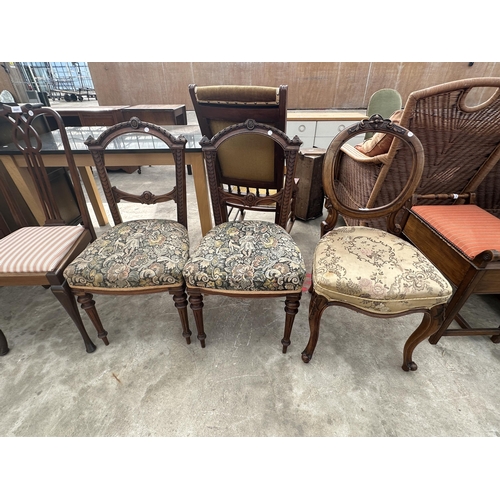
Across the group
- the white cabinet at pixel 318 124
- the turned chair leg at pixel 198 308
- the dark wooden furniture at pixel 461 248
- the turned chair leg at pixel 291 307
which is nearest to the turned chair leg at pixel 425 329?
the dark wooden furniture at pixel 461 248

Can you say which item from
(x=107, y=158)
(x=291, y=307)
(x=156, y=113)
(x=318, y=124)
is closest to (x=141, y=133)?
(x=107, y=158)

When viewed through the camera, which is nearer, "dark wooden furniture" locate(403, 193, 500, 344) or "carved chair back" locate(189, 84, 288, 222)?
"dark wooden furniture" locate(403, 193, 500, 344)

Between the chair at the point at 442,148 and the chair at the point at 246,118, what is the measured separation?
1.80ft

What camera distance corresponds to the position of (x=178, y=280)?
1166 mm

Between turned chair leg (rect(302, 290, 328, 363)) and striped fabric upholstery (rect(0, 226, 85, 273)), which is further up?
striped fabric upholstery (rect(0, 226, 85, 273))

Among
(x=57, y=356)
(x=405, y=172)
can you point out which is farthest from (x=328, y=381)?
(x=57, y=356)

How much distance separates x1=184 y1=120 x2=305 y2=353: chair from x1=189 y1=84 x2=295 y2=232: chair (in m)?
0.23

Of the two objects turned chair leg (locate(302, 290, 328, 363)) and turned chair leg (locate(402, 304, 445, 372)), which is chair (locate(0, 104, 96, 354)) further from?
turned chair leg (locate(402, 304, 445, 372))

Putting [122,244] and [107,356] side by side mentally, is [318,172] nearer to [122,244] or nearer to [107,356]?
[122,244]

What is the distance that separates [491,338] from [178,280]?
1783mm

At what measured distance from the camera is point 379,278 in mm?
1031

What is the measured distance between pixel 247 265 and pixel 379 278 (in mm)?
565

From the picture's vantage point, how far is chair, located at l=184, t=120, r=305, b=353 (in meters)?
1.10


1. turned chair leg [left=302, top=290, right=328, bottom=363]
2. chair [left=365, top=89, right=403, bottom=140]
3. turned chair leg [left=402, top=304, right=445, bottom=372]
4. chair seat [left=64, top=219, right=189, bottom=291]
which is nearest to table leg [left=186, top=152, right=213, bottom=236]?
chair seat [left=64, top=219, right=189, bottom=291]
